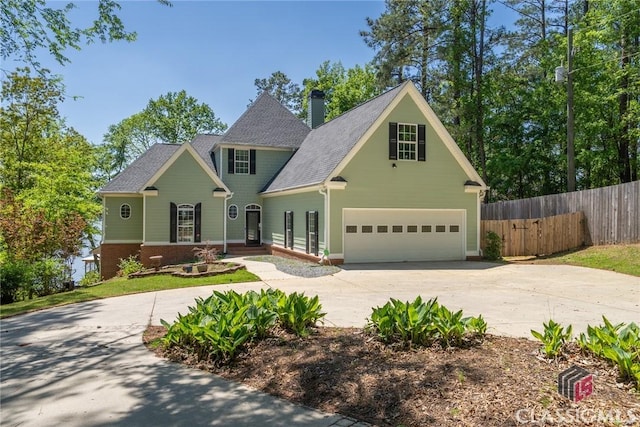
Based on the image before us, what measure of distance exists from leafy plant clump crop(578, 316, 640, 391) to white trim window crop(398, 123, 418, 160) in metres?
12.0

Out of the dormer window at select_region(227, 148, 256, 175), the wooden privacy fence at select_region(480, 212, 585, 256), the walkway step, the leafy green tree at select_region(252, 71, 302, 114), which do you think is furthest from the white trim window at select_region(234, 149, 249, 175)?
the leafy green tree at select_region(252, 71, 302, 114)

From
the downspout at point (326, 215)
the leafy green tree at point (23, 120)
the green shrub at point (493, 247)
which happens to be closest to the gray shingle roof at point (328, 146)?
the downspout at point (326, 215)

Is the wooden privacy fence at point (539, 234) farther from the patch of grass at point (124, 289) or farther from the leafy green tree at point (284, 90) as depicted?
the leafy green tree at point (284, 90)

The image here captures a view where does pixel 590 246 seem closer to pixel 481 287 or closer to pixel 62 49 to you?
pixel 481 287

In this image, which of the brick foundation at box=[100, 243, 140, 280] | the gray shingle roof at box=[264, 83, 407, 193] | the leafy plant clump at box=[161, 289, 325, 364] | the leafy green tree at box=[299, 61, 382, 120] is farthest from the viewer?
the leafy green tree at box=[299, 61, 382, 120]

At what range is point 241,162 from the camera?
2258 centimetres

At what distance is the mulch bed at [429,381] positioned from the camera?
3486 mm

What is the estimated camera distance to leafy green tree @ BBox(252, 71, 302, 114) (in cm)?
4897

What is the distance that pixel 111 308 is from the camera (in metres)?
8.80

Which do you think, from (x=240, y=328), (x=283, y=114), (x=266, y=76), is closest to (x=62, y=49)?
(x=240, y=328)

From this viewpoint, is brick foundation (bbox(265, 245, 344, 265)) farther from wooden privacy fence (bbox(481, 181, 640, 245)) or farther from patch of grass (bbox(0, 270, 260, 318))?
wooden privacy fence (bbox(481, 181, 640, 245))

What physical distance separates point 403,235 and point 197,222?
9.61 meters

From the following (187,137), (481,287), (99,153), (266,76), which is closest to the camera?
(481,287)

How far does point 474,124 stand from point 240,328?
87.9 feet
